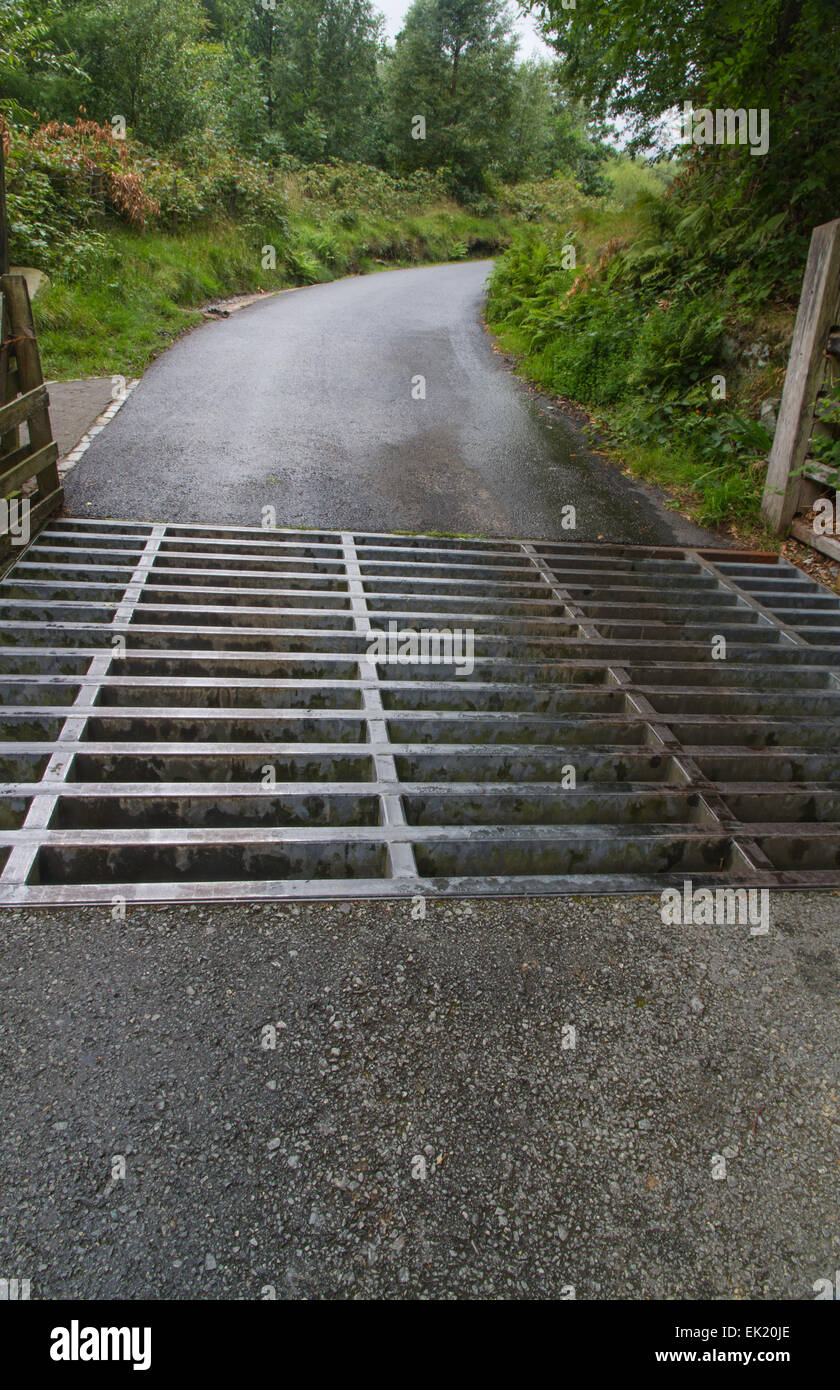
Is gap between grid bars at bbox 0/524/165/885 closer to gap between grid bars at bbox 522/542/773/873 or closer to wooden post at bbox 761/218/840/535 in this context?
gap between grid bars at bbox 522/542/773/873

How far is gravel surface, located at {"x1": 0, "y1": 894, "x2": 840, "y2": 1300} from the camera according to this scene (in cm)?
188

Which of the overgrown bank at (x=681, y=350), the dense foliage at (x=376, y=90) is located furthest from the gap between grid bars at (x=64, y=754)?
the dense foliage at (x=376, y=90)

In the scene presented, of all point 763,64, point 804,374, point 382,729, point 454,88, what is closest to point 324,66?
point 454,88

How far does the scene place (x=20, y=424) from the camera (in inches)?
211

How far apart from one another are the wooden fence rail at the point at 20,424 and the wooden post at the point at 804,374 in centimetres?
560

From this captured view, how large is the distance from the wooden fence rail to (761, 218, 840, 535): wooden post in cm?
560

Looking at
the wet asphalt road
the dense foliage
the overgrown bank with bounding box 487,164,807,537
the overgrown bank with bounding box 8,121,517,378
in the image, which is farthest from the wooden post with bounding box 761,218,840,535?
the dense foliage

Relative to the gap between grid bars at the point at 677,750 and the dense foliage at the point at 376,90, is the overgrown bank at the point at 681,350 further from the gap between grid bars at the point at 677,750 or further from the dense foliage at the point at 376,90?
the dense foliage at the point at 376,90

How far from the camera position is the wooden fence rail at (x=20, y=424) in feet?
16.8

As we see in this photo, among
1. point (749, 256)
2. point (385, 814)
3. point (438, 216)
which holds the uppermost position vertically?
point (438, 216)

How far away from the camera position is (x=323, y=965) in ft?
8.69

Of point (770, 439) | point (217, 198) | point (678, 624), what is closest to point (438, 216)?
point (217, 198)

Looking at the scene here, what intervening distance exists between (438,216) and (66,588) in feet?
96.2

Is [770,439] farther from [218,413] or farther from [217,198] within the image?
[217,198]
